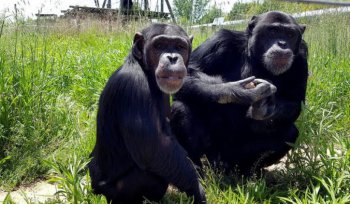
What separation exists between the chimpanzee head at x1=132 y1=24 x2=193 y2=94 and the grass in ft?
3.17

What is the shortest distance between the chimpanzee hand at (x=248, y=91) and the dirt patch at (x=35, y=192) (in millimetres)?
1943

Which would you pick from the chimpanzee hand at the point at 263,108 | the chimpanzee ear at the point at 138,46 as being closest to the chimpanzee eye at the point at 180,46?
the chimpanzee ear at the point at 138,46

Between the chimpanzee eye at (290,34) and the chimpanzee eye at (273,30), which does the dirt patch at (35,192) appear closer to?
the chimpanzee eye at (273,30)

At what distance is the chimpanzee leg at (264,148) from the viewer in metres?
4.58

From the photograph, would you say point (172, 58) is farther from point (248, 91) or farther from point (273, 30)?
point (273, 30)

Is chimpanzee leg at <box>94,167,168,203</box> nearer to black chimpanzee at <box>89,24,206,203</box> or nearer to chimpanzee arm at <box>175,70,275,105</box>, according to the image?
black chimpanzee at <box>89,24,206,203</box>

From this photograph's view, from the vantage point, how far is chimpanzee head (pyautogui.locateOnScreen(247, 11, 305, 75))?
14.6ft

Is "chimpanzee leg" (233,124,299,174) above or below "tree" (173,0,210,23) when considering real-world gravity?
below

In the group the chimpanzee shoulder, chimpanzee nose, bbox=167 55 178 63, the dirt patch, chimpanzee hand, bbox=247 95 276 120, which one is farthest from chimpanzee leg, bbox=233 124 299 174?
the dirt patch

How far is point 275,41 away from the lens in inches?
183

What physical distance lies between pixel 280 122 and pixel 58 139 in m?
2.57

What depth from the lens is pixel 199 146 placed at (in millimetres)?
4660

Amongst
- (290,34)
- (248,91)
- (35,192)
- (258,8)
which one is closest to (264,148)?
(248,91)

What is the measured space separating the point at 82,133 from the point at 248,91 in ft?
6.87
